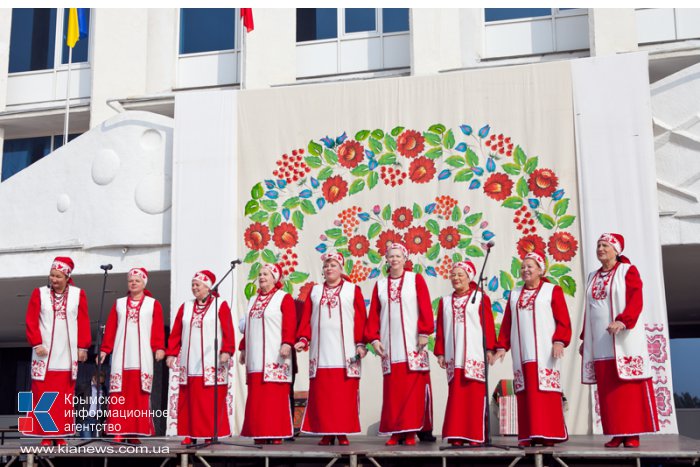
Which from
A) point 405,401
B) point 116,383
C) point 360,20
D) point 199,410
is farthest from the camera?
point 360,20

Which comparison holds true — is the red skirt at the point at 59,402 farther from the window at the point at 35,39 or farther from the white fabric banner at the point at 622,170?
the window at the point at 35,39

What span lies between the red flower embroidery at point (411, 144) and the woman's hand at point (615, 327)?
146 inches

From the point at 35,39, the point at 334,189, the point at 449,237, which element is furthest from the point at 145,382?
the point at 35,39

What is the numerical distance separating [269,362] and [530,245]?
10.3ft

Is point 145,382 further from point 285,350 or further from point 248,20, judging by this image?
point 248,20

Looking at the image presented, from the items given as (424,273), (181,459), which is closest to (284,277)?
(424,273)

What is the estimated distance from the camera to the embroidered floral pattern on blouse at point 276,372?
659 centimetres

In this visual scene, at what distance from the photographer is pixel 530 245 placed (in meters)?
8.62

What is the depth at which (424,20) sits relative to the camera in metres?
11.6

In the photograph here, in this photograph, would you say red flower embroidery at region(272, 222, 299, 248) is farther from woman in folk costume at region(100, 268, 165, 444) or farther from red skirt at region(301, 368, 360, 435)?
red skirt at region(301, 368, 360, 435)

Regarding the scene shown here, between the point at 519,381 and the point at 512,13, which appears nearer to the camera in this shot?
the point at 519,381

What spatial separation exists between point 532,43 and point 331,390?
660 cm

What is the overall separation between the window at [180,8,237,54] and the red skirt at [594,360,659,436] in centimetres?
830
